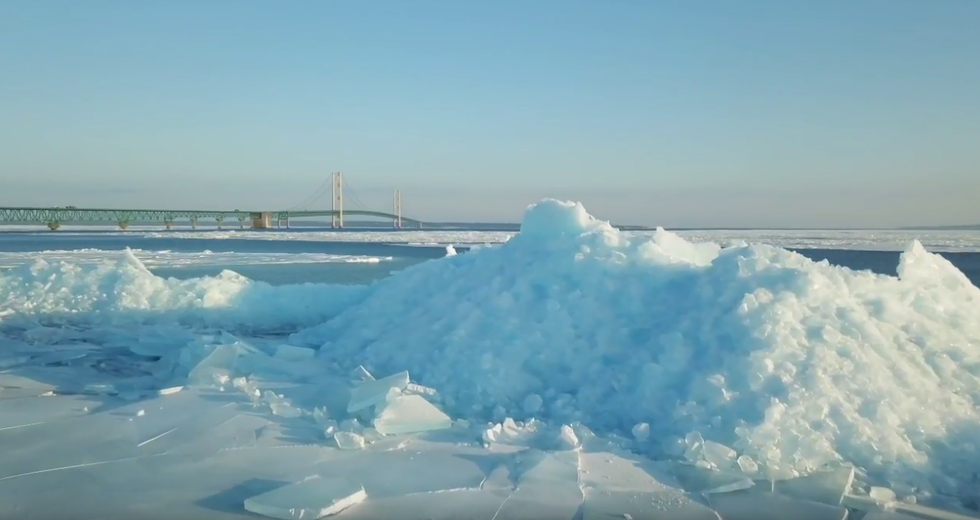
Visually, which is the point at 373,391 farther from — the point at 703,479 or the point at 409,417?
the point at 703,479

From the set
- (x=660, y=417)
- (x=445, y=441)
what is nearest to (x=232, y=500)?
(x=445, y=441)

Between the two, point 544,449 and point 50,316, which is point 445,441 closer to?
point 544,449

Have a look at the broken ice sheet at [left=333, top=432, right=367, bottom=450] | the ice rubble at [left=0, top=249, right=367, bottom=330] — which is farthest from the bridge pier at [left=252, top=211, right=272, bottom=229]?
the broken ice sheet at [left=333, top=432, right=367, bottom=450]

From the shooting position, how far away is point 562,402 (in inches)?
200

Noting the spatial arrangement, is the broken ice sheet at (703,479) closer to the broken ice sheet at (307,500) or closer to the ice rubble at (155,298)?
the broken ice sheet at (307,500)

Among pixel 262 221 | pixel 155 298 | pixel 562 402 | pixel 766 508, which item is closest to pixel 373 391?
pixel 562 402

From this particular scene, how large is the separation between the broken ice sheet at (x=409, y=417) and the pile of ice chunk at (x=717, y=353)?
0.30 meters

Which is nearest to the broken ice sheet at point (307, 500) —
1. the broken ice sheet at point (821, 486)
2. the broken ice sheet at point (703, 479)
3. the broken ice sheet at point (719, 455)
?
the broken ice sheet at point (703, 479)

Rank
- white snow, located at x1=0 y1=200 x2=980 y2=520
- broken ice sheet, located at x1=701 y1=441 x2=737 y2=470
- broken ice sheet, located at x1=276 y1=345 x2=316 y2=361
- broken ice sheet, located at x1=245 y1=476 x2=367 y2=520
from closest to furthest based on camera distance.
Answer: broken ice sheet, located at x1=245 y1=476 x2=367 y2=520 → white snow, located at x1=0 y1=200 x2=980 y2=520 → broken ice sheet, located at x1=701 y1=441 x2=737 y2=470 → broken ice sheet, located at x1=276 y1=345 x2=316 y2=361

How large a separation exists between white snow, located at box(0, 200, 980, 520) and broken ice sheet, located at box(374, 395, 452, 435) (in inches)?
0.7

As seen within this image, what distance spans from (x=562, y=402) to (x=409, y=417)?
1144 mm

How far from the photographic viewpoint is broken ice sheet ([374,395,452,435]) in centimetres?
468

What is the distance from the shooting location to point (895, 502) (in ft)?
12.4

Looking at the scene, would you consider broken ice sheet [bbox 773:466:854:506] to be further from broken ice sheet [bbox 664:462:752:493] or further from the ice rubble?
the ice rubble
